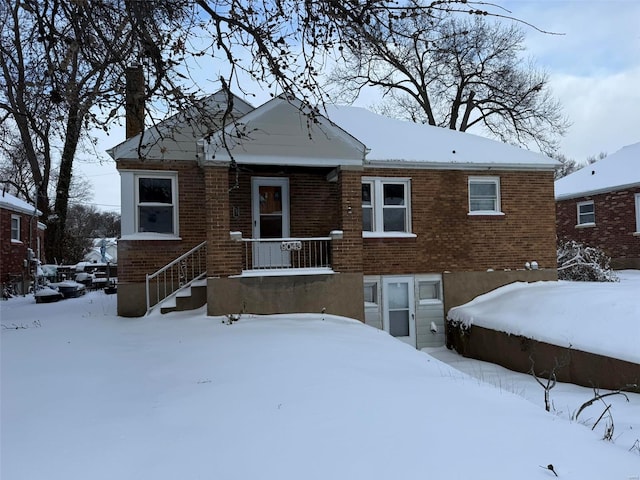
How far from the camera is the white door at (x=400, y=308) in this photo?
1193 centimetres

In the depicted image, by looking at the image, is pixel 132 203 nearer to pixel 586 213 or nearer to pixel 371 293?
pixel 371 293

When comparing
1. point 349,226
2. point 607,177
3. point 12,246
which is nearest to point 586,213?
point 607,177

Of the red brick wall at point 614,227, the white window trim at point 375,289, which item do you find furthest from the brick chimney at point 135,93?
the red brick wall at point 614,227

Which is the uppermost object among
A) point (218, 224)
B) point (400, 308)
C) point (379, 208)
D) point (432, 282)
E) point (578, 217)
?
point (578, 217)

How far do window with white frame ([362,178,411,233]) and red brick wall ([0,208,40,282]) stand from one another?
54.0 feet

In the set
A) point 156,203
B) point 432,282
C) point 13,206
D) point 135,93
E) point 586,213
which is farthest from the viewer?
point 586,213

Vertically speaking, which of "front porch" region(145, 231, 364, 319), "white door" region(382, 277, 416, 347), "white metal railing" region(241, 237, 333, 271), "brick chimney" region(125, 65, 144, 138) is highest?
"brick chimney" region(125, 65, 144, 138)

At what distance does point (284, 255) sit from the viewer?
11312 millimetres

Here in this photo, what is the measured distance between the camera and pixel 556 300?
9914 mm

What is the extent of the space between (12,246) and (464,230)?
64.7 feet

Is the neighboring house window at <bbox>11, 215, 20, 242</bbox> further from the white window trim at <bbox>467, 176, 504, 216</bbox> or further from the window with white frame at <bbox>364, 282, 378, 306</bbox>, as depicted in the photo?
the white window trim at <bbox>467, 176, 504, 216</bbox>

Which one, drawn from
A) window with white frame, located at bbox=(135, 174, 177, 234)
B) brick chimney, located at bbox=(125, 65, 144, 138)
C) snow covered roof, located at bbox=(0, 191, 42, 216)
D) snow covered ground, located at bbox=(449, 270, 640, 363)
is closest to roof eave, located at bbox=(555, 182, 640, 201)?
snow covered ground, located at bbox=(449, 270, 640, 363)

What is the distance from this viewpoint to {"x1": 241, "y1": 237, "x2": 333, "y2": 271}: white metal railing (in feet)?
35.6

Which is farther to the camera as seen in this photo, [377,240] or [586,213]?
[586,213]
